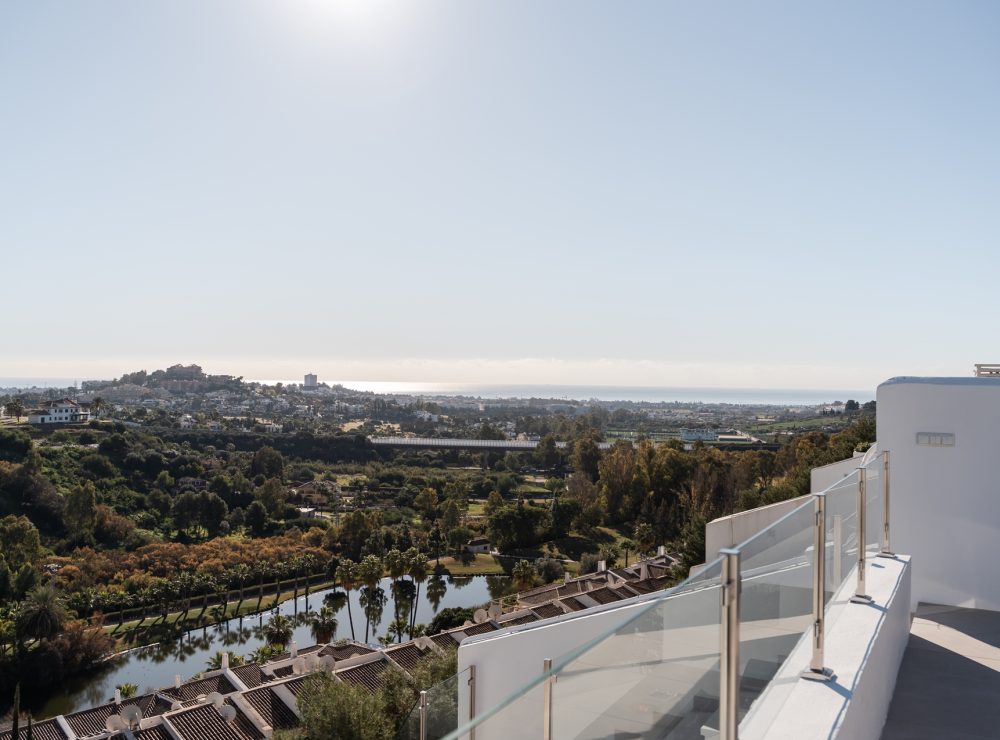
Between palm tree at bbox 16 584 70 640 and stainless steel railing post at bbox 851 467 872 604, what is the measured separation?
26.2 m

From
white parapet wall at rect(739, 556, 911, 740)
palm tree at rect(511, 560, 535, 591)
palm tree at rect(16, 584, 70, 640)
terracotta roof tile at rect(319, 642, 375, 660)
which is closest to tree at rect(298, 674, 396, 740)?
terracotta roof tile at rect(319, 642, 375, 660)

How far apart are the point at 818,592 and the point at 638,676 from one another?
52.0 inches

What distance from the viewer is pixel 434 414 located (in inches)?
5103

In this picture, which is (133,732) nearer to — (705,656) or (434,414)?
(705,656)

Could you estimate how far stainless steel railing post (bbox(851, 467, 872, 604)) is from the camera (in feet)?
10.1

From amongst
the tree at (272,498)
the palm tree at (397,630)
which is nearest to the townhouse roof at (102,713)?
the palm tree at (397,630)

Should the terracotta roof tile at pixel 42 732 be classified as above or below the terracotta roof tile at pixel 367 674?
below

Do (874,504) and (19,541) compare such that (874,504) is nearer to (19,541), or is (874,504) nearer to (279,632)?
(279,632)

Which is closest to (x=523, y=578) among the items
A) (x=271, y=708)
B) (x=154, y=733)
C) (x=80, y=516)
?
(x=271, y=708)

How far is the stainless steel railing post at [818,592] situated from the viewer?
2.30 meters

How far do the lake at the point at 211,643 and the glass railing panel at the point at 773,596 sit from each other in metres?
20.0

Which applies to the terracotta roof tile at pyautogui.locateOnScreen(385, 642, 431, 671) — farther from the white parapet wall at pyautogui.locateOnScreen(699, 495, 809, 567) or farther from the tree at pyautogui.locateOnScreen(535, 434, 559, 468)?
the tree at pyautogui.locateOnScreen(535, 434, 559, 468)

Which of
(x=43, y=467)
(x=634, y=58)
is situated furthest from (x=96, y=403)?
(x=634, y=58)

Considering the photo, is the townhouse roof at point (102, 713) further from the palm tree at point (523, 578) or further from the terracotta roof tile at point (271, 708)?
the palm tree at point (523, 578)
